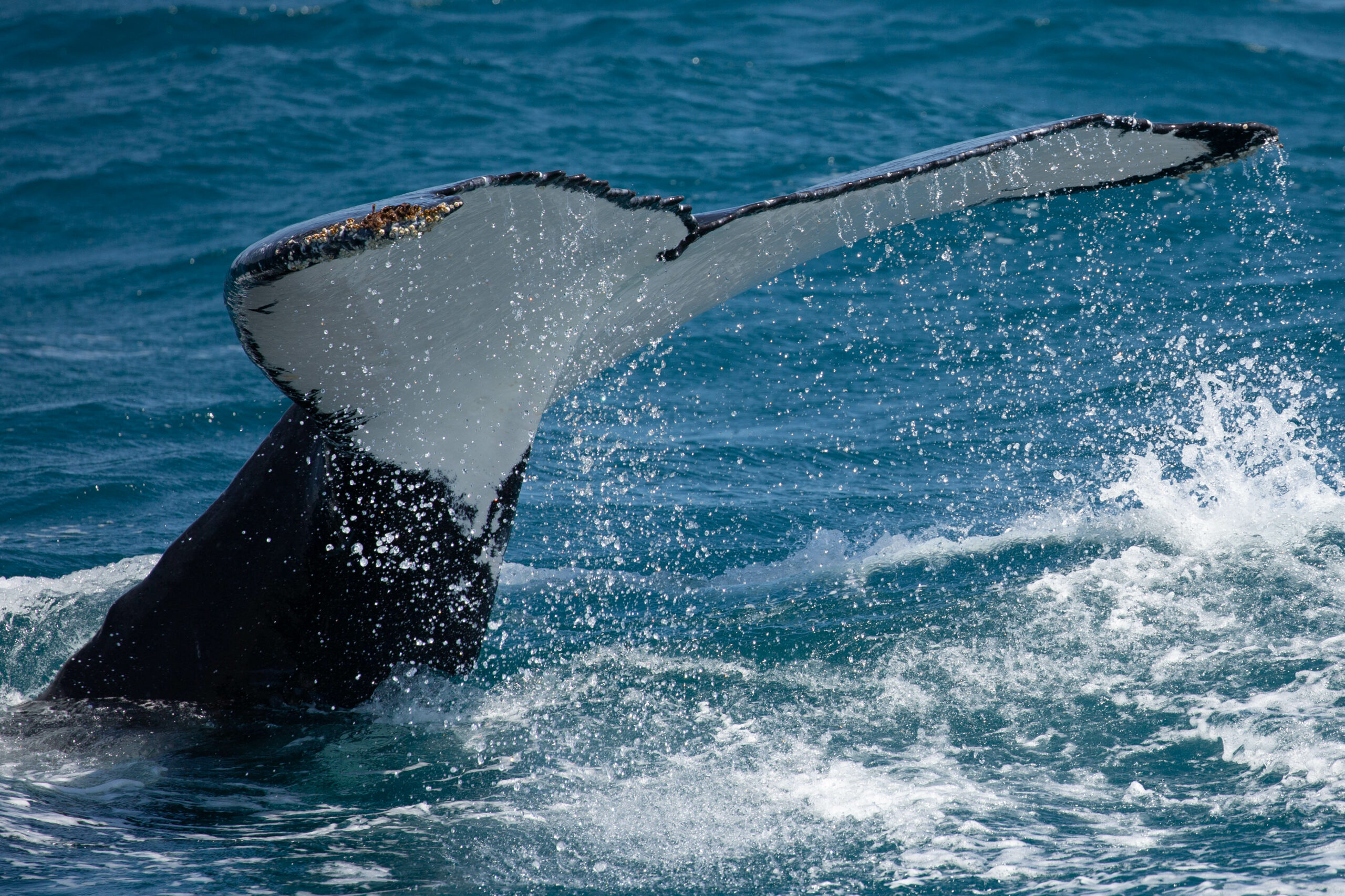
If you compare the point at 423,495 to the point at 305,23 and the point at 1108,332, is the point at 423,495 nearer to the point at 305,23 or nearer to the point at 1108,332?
the point at 1108,332

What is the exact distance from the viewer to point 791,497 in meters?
7.60

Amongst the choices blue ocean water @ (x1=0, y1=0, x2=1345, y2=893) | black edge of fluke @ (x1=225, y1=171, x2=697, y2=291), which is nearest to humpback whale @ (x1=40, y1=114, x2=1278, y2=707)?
black edge of fluke @ (x1=225, y1=171, x2=697, y2=291)

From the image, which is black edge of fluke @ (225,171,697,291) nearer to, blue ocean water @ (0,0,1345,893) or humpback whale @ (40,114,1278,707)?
humpback whale @ (40,114,1278,707)

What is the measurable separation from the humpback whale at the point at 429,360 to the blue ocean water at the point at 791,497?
289 millimetres

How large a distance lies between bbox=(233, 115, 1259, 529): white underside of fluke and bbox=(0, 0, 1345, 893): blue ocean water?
45.0 inches

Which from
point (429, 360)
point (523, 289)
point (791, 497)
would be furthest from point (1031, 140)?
point (791, 497)

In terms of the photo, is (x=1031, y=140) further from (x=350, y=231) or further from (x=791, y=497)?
(x=791, y=497)

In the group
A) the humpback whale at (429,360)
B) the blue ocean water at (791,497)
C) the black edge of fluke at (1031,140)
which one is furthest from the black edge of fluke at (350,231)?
the blue ocean water at (791,497)

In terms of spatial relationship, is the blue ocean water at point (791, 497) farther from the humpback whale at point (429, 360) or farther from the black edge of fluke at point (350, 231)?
the black edge of fluke at point (350, 231)

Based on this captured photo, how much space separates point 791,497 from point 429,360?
4.15m

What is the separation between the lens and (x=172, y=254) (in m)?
12.6

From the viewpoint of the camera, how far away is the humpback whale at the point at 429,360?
3.31 m

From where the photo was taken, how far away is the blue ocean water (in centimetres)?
419

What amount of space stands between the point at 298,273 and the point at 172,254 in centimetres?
1035
